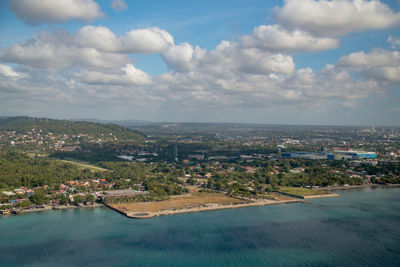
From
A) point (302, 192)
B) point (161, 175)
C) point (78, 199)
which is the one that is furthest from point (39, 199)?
point (302, 192)

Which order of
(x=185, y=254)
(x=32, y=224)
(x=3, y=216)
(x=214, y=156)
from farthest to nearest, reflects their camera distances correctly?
1. (x=214, y=156)
2. (x=3, y=216)
3. (x=32, y=224)
4. (x=185, y=254)

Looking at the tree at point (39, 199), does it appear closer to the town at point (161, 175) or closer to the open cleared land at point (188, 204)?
the town at point (161, 175)

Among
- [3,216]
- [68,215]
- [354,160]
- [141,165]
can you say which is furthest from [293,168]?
[3,216]

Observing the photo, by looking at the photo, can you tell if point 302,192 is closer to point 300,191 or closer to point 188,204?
point 300,191

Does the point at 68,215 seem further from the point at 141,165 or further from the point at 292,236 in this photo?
the point at 141,165

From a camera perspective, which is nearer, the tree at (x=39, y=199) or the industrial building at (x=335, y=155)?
the tree at (x=39, y=199)

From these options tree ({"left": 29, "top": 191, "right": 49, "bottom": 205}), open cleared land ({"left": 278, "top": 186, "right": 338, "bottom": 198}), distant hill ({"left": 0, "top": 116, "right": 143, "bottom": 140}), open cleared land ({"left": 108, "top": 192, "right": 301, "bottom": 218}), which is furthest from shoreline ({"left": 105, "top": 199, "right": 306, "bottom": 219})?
distant hill ({"left": 0, "top": 116, "right": 143, "bottom": 140})

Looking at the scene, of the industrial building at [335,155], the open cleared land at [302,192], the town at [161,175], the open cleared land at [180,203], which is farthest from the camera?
the industrial building at [335,155]

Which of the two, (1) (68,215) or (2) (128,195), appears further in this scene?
(2) (128,195)

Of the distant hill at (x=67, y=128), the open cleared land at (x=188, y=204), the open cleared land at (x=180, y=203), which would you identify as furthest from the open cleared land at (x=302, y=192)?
the distant hill at (x=67, y=128)
